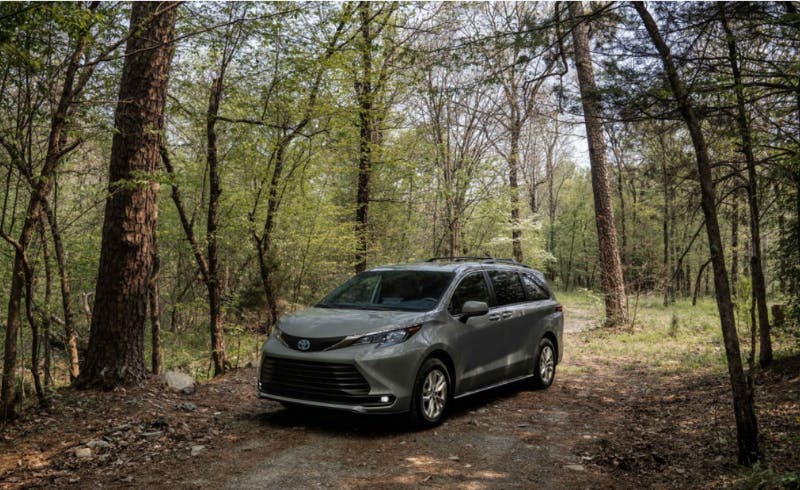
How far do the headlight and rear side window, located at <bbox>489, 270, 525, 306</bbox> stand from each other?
2.01 m

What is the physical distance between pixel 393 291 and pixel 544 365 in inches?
119

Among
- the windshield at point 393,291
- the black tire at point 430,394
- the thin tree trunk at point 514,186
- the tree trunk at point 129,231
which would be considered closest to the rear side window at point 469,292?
the windshield at point 393,291

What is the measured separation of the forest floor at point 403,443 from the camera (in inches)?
176

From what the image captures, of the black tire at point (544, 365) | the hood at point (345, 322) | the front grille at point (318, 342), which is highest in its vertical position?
the hood at point (345, 322)

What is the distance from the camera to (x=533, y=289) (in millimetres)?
8273

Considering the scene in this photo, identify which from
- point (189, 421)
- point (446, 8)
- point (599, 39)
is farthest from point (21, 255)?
point (446, 8)

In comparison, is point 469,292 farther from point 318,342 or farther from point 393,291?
point 318,342

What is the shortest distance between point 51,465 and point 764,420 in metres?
6.90

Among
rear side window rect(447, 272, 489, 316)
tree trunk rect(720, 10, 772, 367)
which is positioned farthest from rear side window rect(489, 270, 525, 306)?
tree trunk rect(720, 10, 772, 367)

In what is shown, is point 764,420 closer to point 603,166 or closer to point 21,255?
point 21,255

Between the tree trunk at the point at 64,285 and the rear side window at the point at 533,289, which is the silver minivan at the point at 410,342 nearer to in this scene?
the rear side window at the point at 533,289

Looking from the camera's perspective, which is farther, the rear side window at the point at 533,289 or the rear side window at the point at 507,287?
the rear side window at the point at 533,289

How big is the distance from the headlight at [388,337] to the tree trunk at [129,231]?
134 inches

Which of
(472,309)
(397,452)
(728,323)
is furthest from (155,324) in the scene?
(728,323)
